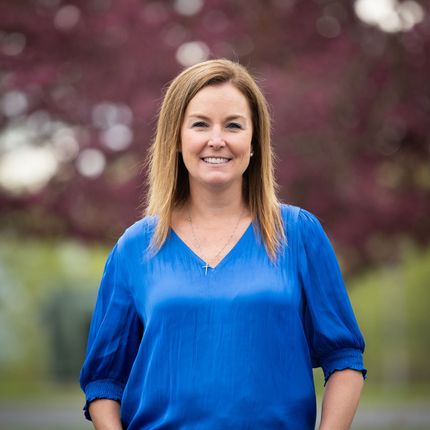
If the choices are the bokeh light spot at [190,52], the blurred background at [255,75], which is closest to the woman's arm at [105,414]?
the blurred background at [255,75]

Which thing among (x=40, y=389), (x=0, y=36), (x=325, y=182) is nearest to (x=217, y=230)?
(x=325, y=182)

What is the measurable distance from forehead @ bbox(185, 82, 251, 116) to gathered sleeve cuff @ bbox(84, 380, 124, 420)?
855 millimetres

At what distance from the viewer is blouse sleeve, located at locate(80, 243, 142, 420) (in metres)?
3.08

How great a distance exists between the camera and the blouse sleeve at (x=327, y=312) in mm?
2980

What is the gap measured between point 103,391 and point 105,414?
7 cm

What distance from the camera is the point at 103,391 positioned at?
3104 mm

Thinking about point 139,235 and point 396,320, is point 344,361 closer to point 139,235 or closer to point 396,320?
point 139,235

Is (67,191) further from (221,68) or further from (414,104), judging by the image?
(221,68)

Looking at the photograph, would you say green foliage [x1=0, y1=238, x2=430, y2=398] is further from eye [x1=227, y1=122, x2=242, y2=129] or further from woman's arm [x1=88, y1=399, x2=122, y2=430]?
eye [x1=227, y1=122, x2=242, y2=129]

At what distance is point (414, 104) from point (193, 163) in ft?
21.0

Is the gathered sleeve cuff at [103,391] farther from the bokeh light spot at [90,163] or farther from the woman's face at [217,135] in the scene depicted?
the bokeh light spot at [90,163]

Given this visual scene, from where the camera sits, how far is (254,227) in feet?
10.1

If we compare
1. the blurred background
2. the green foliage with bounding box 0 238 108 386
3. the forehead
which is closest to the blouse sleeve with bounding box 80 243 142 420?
the forehead

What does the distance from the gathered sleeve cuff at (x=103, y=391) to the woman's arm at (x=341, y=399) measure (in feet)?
2.05
